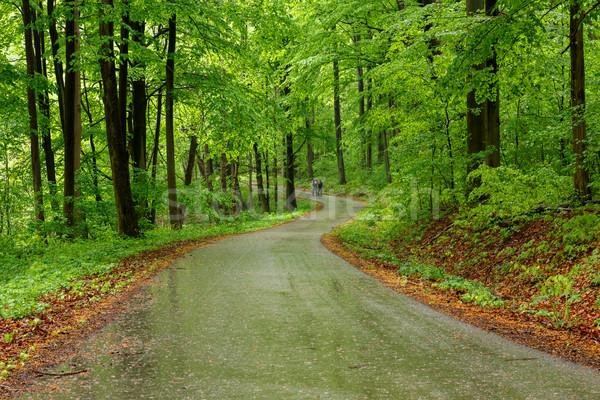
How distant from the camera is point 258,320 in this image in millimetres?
7176

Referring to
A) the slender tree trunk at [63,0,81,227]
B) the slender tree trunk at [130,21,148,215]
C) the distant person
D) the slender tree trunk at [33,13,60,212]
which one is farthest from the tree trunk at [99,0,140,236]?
the distant person

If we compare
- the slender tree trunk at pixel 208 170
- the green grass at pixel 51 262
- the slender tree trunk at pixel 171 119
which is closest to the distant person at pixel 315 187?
the slender tree trunk at pixel 208 170

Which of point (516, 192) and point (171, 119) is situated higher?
point (171, 119)

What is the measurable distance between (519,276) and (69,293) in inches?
312

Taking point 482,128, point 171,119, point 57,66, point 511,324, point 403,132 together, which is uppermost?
point 57,66

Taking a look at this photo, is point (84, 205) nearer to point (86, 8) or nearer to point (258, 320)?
point (86, 8)

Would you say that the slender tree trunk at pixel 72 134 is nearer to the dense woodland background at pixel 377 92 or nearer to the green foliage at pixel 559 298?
the dense woodland background at pixel 377 92

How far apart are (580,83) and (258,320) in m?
7.72

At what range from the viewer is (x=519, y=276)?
9453mm

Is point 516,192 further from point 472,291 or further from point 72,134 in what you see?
point 72,134

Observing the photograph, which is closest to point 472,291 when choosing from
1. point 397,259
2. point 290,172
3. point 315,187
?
point 397,259

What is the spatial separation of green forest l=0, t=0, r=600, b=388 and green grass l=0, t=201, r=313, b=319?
73 mm

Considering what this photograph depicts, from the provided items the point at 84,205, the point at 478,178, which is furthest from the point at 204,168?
the point at 478,178

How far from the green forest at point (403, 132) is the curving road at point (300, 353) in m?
1.24
